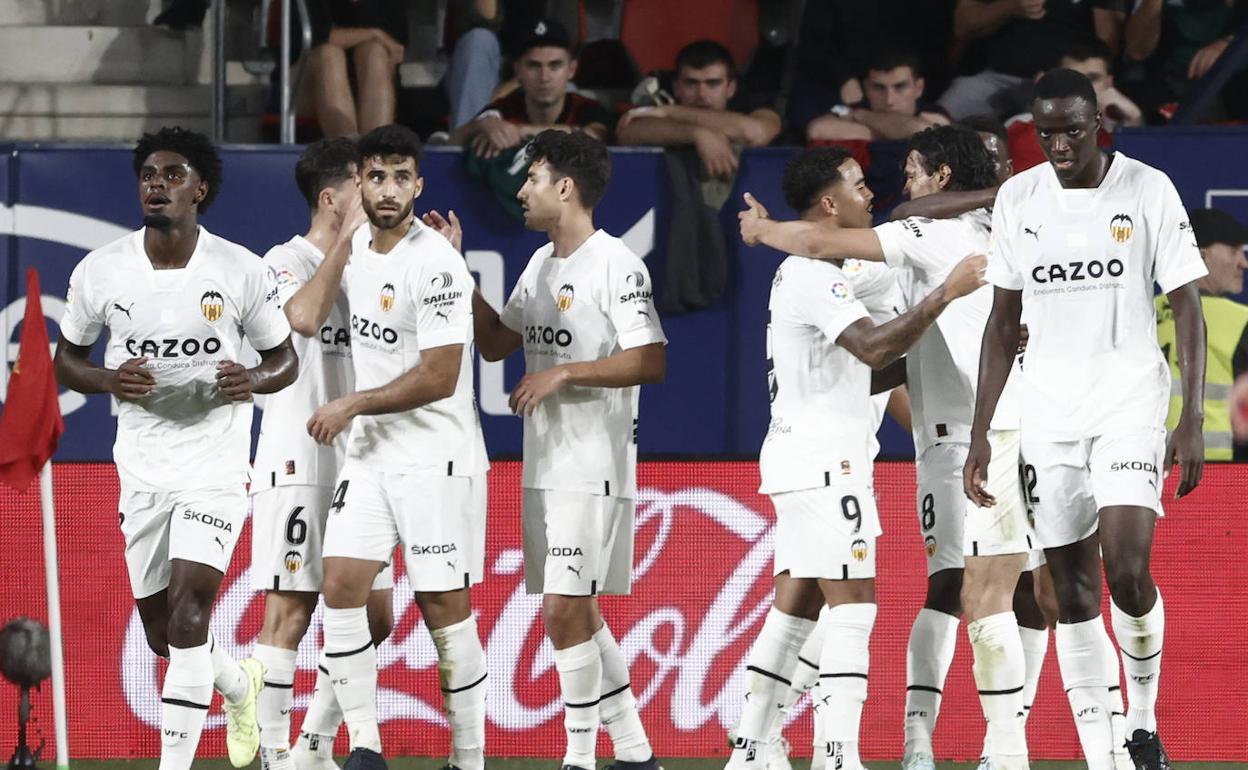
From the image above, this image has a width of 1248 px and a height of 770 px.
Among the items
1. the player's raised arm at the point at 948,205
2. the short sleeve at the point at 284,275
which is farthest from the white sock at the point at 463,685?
the player's raised arm at the point at 948,205

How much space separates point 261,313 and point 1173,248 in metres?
3.25

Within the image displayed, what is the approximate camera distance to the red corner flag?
278 inches

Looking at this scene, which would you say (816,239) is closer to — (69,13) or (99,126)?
(99,126)

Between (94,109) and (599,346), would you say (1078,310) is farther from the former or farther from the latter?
(94,109)

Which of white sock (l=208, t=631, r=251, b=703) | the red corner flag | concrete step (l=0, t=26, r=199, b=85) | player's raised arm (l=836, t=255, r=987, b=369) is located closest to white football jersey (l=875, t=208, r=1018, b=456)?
player's raised arm (l=836, t=255, r=987, b=369)

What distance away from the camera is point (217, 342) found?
718cm

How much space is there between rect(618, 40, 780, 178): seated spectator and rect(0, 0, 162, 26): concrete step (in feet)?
10.4

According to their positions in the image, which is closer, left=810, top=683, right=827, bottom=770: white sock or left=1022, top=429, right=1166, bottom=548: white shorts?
left=1022, top=429, right=1166, bottom=548: white shorts

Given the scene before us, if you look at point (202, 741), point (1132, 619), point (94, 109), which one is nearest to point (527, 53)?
point (94, 109)

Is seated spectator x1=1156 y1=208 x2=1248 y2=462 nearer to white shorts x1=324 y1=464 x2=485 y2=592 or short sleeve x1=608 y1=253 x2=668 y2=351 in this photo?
short sleeve x1=608 y1=253 x2=668 y2=351

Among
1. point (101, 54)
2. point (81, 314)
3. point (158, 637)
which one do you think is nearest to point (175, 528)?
point (158, 637)

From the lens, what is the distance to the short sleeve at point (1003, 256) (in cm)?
656

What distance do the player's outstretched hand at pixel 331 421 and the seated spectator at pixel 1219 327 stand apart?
3.94 m

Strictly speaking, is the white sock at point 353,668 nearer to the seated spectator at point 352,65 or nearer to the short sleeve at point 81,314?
the short sleeve at point 81,314
